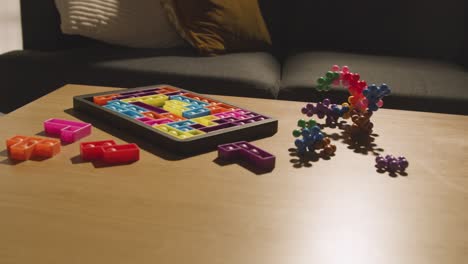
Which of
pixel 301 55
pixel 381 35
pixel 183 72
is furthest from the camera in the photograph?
pixel 381 35

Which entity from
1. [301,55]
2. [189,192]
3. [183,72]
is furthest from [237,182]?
[301,55]

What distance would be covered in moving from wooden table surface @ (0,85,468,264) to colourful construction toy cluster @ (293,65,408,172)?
0.08 ft

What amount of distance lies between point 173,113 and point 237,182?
28 cm

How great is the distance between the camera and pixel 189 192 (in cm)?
63

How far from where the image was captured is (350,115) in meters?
0.92

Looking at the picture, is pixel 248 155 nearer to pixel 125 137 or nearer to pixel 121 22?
pixel 125 137

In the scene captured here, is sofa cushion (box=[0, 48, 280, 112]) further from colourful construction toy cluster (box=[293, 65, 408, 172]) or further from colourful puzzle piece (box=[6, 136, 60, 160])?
colourful puzzle piece (box=[6, 136, 60, 160])

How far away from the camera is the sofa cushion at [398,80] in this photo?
1335 millimetres

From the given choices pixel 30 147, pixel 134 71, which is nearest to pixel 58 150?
pixel 30 147

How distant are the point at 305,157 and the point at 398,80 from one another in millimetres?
764

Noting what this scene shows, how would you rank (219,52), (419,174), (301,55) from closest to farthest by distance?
(419,174) → (219,52) → (301,55)

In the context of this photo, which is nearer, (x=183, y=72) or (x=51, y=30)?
(x=183, y=72)

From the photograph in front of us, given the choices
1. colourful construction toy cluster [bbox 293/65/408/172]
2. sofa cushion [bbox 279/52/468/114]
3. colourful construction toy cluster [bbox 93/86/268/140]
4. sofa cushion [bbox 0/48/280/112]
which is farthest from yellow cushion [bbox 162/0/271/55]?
colourful construction toy cluster [bbox 293/65/408/172]

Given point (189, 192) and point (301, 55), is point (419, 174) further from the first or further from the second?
point (301, 55)
